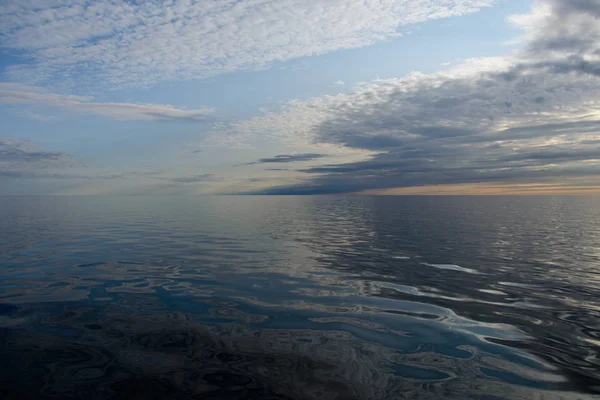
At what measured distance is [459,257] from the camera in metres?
21.7

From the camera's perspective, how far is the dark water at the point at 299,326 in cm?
716

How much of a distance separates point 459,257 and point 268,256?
12.2m

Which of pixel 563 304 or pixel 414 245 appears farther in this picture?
pixel 414 245

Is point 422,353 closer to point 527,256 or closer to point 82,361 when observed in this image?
point 82,361

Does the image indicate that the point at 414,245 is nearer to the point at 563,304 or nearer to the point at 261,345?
the point at 563,304

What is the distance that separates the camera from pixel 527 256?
22.0 m

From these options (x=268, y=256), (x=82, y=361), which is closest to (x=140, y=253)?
(x=268, y=256)

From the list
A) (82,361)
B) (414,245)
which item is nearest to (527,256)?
(414,245)

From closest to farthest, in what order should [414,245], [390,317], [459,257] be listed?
1. [390,317]
2. [459,257]
3. [414,245]

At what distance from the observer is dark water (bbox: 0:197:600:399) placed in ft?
23.5

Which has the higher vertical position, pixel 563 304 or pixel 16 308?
pixel 16 308

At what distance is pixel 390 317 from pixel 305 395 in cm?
531

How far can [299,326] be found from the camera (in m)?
10.4

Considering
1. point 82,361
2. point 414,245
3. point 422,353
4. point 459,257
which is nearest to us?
point 82,361
